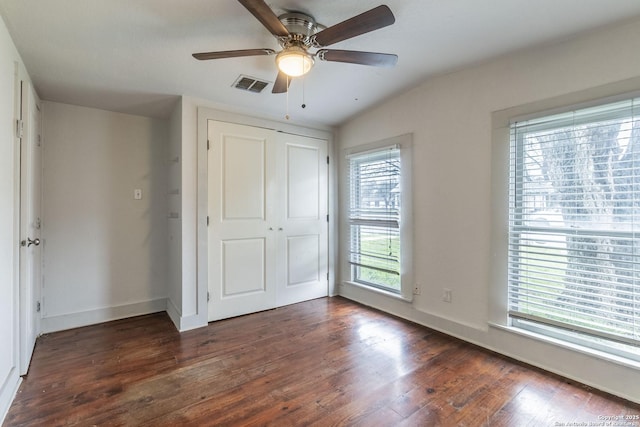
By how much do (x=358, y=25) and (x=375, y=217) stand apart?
7.33 feet

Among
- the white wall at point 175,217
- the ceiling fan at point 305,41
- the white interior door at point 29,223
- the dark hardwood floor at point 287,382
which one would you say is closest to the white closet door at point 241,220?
the white wall at point 175,217

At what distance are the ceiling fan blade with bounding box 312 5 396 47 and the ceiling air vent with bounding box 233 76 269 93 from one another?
1081 mm

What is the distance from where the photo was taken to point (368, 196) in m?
3.57

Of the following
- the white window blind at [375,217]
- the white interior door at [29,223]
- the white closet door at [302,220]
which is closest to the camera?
the white interior door at [29,223]

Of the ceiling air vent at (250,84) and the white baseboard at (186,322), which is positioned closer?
the ceiling air vent at (250,84)

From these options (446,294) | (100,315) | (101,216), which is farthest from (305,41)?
(100,315)

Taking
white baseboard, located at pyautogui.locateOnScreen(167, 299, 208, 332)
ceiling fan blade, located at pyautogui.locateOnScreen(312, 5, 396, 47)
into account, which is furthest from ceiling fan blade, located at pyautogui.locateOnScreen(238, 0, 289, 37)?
white baseboard, located at pyautogui.locateOnScreen(167, 299, 208, 332)

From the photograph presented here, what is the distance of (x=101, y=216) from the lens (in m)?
3.13

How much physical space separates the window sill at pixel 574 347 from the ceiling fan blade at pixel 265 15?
8.54ft

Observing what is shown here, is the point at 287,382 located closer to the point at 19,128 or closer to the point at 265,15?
the point at 265,15

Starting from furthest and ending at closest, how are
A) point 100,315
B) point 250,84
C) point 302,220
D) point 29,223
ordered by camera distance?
1. point 302,220
2. point 100,315
3. point 250,84
4. point 29,223

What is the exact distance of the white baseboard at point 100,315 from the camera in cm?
288

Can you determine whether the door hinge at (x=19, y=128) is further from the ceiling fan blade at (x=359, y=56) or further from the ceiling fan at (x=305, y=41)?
the ceiling fan blade at (x=359, y=56)

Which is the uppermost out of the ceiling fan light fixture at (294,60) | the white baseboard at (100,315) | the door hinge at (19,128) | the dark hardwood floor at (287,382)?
the ceiling fan light fixture at (294,60)
